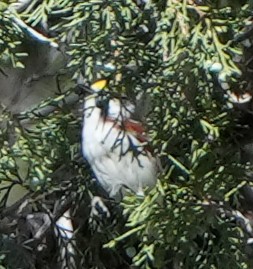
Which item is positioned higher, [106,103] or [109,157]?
[106,103]

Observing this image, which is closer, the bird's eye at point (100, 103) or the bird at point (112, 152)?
the bird's eye at point (100, 103)

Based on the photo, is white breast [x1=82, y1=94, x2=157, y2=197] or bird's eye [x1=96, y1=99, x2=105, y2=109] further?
white breast [x1=82, y1=94, x2=157, y2=197]

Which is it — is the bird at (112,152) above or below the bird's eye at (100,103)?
below

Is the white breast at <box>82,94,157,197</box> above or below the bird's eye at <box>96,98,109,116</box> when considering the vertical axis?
below

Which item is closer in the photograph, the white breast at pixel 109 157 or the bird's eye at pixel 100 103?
the bird's eye at pixel 100 103

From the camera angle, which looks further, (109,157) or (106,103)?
(109,157)

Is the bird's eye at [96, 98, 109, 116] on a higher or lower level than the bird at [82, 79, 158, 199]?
higher

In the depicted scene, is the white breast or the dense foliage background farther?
the white breast

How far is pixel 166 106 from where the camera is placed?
107 centimetres

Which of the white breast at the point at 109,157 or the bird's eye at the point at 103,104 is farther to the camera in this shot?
the white breast at the point at 109,157

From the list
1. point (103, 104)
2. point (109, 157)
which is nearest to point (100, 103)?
point (103, 104)

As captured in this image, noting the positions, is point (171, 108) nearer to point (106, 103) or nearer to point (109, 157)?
point (106, 103)

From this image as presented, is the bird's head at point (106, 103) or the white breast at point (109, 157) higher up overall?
the bird's head at point (106, 103)

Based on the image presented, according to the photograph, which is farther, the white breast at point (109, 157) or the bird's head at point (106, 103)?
the white breast at point (109, 157)
